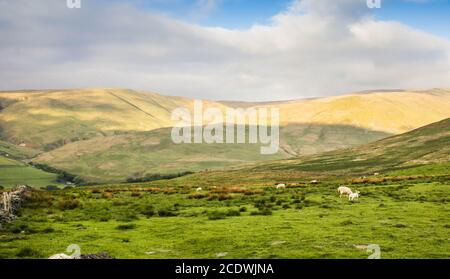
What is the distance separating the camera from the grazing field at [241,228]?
931 inches

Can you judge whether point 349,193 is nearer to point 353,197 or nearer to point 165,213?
point 353,197

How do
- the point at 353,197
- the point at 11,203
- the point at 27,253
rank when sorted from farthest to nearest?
the point at 353,197
the point at 11,203
the point at 27,253

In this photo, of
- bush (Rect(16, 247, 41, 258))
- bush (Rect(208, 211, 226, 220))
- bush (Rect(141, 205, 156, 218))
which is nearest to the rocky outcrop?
bush (Rect(141, 205, 156, 218))

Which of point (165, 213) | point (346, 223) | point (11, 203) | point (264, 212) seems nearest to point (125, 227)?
point (165, 213)

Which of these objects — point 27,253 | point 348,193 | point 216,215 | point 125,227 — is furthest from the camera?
point 348,193

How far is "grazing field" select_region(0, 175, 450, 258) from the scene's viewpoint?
23656 mm

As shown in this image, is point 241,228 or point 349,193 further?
point 349,193

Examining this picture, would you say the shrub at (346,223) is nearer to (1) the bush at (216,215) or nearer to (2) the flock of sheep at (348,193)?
(1) the bush at (216,215)

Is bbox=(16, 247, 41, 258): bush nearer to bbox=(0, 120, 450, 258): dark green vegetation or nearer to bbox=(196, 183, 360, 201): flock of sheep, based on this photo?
bbox=(0, 120, 450, 258): dark green vegetation

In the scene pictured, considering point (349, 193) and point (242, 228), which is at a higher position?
point (242, 228)

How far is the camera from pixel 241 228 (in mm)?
30438

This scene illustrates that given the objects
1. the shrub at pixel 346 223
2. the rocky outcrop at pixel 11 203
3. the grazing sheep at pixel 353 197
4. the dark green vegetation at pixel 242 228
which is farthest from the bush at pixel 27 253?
the grazing sheep at pixel 353 197
